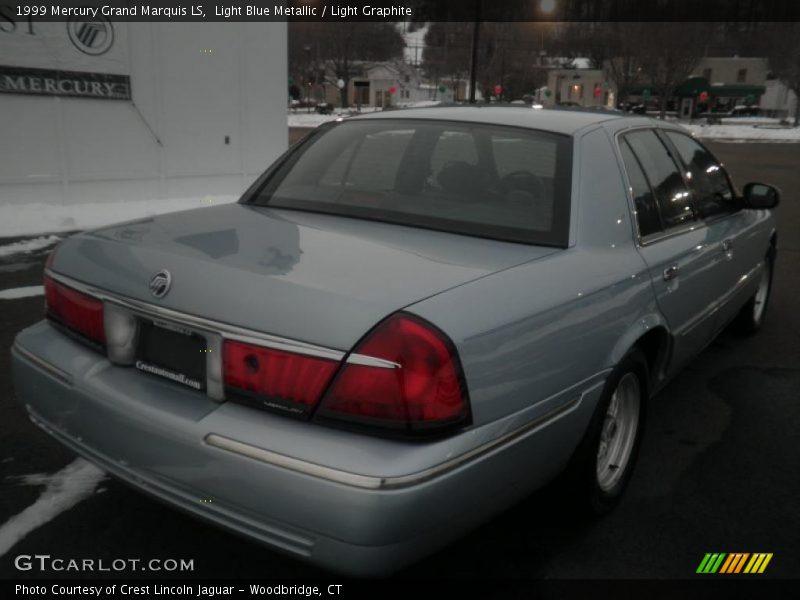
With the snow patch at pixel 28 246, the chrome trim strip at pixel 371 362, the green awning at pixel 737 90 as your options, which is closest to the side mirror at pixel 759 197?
the chrome trim strip at pixel 371 362

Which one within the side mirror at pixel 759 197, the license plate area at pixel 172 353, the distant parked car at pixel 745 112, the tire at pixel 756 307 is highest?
the side mirror at pixel 759 197

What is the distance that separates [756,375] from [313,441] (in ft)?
12.4

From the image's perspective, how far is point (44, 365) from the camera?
8.29 feet

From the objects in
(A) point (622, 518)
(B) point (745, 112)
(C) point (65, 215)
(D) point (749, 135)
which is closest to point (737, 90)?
(B) point (745, 112)

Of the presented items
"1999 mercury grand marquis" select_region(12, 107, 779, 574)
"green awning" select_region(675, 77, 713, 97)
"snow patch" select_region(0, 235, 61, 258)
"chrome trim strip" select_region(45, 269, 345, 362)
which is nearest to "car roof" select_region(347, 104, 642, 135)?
"1999 mercury grand marquis" select_region(12, 107, 779, 574)

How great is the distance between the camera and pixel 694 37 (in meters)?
61.3

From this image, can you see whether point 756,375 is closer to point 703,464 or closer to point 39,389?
point 703,464

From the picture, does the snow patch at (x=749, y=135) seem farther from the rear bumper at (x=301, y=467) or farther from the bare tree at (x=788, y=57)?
the rear bumper at (x=301, y=467)

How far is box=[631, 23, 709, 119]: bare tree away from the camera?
198 feet

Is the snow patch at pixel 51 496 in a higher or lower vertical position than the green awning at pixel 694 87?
lower

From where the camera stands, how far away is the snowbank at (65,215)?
29.4ft

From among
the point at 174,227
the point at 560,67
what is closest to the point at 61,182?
the point at 174,227

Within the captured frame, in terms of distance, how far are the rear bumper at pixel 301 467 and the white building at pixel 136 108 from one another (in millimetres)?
8573

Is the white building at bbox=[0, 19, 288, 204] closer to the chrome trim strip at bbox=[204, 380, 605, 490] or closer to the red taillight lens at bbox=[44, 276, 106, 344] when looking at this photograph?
the red taillight lens at bbox=[44, 276, 106, 344]
